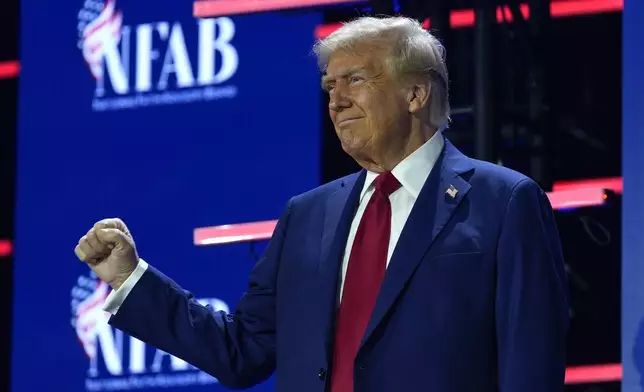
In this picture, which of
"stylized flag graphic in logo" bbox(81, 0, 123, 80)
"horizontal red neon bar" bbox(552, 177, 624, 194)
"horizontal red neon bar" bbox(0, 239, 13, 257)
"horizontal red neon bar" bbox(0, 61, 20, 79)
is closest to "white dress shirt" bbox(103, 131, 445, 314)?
"horizontal red neon bar" bbox(552, 177, 624, 194)

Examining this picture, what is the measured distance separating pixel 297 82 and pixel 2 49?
4.55 ft

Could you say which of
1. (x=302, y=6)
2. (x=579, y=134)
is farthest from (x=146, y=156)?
(x=579, y=134)

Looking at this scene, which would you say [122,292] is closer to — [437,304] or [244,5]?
[437,304]

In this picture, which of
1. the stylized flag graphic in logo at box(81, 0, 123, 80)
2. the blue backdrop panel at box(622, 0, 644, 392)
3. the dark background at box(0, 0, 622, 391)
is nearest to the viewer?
the blue backdrop panel at box(622, 0, 644, 392)

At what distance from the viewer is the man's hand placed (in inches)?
83.4

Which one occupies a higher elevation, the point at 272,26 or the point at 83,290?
the point at 272,26

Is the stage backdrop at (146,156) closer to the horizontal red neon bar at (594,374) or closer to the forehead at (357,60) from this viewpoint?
the horizontal red neon bar at (594,374)

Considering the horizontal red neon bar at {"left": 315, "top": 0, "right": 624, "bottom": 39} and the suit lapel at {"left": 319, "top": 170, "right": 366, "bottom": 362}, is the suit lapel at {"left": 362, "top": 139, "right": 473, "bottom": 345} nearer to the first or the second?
the suit lapel at {"left": 319, "top": 170, "right": 366, "bottom": 362}

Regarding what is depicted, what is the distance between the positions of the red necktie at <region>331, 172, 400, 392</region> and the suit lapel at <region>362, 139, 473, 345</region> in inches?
1.7

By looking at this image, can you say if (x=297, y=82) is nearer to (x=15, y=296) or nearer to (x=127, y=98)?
(x=127, y=98)

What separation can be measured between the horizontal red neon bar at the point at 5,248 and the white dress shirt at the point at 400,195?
2398 mm

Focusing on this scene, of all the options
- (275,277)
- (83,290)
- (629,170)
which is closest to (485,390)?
(275,277)

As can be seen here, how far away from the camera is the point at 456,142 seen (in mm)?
3404

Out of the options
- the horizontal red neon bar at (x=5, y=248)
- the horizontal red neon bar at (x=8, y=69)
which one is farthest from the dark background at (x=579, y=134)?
the horizontal red neon bar at (x=8, y=69)
